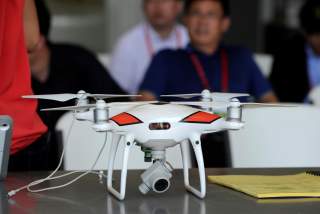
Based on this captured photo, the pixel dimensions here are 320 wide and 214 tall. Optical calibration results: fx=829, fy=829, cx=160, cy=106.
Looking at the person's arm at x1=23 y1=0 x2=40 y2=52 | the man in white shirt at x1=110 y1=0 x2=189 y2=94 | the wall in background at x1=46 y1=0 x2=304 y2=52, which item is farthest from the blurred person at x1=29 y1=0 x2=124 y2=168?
the wall in background at x1=46 y1=0 x2=304 y2=52

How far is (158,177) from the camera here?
1.58 metres

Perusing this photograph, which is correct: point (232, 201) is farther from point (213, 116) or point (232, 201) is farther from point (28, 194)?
point (28, 194)

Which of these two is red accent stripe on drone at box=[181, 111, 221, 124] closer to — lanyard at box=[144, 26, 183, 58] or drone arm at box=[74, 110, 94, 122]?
drone arm at box=[74, 110, 94, 122]

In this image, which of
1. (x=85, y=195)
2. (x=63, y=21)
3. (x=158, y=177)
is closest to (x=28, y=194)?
(x=85, y=195)

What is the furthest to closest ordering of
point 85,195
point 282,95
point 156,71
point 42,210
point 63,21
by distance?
point 63,21, point 282,95, point 156,71, point 85,195, point 42,210

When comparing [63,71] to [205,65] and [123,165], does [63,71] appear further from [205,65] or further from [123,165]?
[123,165]

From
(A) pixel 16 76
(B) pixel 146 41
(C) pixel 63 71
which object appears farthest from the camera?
(B) pixel 146 41

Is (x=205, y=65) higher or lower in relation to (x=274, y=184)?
higher

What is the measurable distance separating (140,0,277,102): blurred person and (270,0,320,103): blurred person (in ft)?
2.06

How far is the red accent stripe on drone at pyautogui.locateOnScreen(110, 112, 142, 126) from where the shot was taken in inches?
60.0

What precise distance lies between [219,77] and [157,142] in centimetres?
224

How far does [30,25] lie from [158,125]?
63 cm

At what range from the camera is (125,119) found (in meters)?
1.54

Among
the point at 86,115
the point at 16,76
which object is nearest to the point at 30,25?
the point at 16,76
